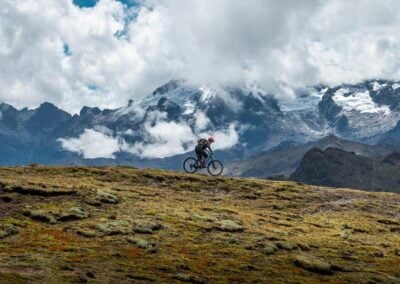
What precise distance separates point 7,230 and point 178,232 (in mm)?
12438

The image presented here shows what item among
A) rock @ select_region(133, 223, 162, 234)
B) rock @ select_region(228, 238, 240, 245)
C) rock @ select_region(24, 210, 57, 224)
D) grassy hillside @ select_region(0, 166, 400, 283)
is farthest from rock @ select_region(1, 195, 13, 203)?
rock @ select_region(228, 238, 240, 245)

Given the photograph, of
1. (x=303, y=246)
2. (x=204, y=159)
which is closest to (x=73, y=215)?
(x=303, y=246)

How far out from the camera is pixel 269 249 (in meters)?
42.8

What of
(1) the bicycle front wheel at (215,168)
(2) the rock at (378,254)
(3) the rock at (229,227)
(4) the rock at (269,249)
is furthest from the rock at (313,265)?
(1) the bicycle front wheel at (215,168)

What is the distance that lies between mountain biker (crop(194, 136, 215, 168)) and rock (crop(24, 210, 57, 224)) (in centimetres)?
3141

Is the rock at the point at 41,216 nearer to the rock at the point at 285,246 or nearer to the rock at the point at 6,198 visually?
the rock at the point at 6,198

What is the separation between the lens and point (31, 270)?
32281 mm

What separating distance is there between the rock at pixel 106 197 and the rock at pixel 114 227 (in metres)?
7.30

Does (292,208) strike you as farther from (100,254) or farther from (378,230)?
(100,254)

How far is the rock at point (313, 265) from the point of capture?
39.8m

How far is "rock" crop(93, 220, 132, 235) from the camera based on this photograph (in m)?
42.4

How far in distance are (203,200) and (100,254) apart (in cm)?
2509

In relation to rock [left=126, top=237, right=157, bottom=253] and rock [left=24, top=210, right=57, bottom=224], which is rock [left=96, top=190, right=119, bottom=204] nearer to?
rock [left=24, top=210, right=57, bottom=224]

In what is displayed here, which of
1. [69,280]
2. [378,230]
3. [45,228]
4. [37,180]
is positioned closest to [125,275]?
[69,280]
